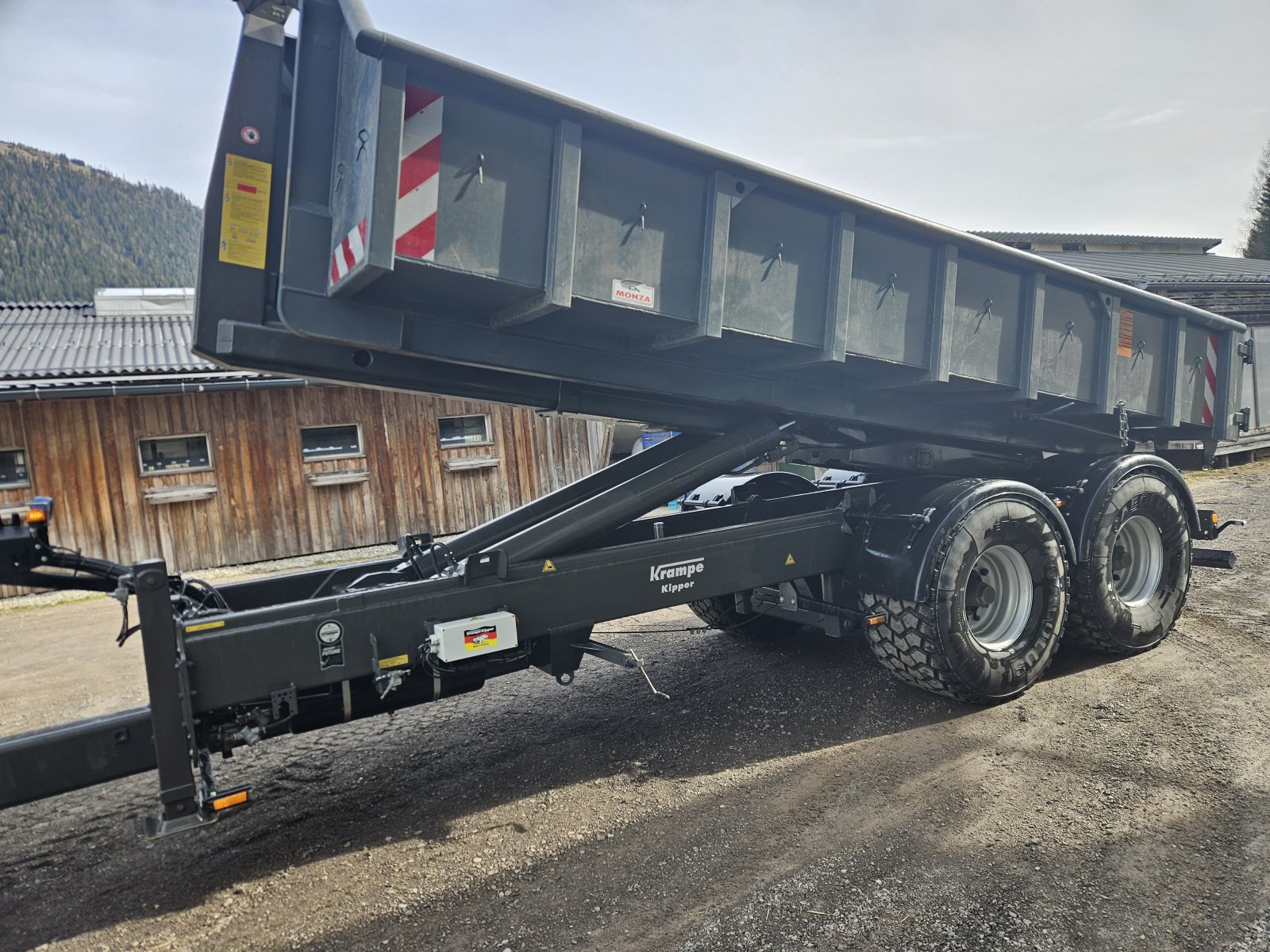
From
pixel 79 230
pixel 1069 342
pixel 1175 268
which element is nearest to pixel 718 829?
pixel 1069 342

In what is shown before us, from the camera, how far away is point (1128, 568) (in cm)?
544

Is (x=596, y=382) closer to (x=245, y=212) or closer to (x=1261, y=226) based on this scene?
(x=245, y=212)

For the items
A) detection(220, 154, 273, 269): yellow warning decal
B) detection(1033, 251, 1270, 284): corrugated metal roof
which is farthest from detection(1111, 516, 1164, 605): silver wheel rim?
detection(1033, 251, 1270, 284): corrugated metal roof

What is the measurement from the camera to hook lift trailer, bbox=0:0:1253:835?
276cm

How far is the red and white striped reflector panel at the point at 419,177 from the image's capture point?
2.69 metres

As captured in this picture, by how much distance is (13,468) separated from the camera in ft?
33.1

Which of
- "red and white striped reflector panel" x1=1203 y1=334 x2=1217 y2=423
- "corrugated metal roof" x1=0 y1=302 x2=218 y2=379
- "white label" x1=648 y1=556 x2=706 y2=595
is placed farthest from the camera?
"corrugated metal roof" x1=0 y1=302 x2=218 y2=379

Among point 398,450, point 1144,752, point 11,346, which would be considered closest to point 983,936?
point 1144,752

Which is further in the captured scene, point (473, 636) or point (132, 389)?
point (132, 389)

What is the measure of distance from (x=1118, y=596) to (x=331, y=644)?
467cm

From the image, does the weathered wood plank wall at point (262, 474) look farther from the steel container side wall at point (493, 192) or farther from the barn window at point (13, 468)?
the steel container side wall at point (493, 192)

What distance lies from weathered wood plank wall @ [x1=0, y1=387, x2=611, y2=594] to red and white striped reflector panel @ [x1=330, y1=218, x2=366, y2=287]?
672 centimetres

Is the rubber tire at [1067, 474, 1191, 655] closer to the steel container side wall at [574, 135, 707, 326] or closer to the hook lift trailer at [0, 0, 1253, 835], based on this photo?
the hook lift trailer at [0, 0, 1253, 835]

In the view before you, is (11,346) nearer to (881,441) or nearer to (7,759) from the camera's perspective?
(7,759)
